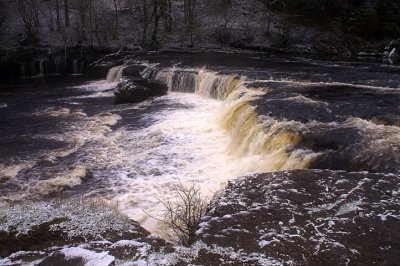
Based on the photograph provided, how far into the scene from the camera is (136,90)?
17.0 metres

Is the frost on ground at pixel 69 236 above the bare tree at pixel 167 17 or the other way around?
the other way around

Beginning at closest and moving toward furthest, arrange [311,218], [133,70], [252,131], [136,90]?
[311,218] → [252,131] → [136,90] → [133,70]

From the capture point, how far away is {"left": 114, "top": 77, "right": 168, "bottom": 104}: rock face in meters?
16.8

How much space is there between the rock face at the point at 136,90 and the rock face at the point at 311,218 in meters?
11.1

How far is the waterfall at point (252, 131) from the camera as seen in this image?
824 centimetres

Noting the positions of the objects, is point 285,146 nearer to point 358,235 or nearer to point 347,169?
point 347,169

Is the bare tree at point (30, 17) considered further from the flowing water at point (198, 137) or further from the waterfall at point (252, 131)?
the waterfall at point (252, 131)

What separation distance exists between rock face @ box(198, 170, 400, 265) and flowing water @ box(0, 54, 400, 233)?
50.1 inches

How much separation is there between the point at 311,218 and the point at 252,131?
502cm

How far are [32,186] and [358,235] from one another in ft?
21.7

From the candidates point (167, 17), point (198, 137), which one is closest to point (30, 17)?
point (167, 17)

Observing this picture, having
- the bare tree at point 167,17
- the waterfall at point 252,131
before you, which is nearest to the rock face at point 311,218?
the waterfall at point 252,131

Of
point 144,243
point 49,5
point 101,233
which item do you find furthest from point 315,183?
point 49,5

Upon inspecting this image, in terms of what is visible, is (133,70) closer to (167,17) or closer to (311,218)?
(167,17)
